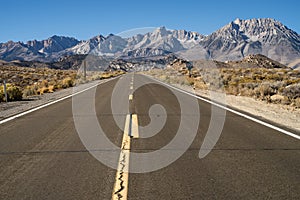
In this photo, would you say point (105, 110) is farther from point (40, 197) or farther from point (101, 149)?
point (40, 197)

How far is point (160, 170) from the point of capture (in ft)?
17.3

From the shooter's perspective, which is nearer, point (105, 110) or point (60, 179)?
point (60, 179)

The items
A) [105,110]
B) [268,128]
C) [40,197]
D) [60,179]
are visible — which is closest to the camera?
[40,197]

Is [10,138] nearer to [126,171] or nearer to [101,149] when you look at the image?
[101,149]

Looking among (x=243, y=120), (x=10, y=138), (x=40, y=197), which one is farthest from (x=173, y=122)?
(x=40, y=197)

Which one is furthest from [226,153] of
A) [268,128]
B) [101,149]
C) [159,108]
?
[159,108]

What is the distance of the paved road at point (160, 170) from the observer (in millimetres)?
4410

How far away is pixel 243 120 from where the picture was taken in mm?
10000

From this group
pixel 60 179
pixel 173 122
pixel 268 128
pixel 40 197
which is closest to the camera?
pixel 40 197

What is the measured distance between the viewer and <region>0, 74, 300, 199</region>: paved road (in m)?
4.41

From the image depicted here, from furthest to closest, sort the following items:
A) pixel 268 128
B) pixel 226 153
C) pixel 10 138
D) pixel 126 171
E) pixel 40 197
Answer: pixel 268 128 < pixel 10 138 < pixel 226 153 < pixel 126 171 < pixel 40 197

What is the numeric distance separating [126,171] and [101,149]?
4.64ft

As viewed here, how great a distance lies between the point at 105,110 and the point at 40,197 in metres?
7.71

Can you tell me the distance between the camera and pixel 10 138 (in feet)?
24.7
